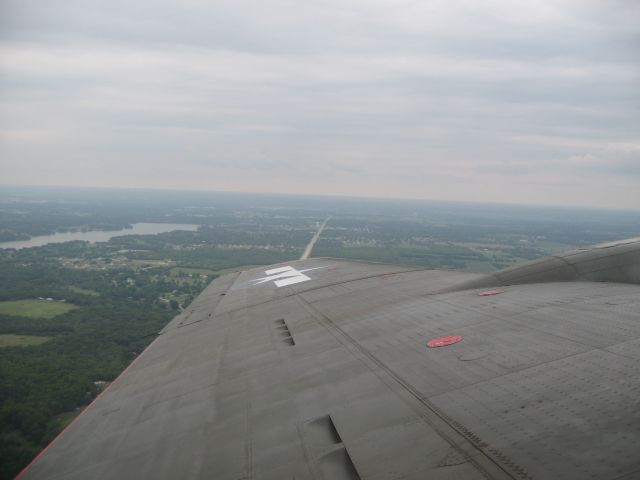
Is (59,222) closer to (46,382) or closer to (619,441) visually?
(46,382)

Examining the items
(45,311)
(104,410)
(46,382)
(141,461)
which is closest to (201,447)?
(141,461)

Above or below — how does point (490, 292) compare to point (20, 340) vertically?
above

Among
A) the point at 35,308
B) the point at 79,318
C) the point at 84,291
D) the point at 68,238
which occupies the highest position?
the point at 68,238

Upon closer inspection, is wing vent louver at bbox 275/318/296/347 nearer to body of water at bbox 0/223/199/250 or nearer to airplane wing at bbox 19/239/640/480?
airplane wing at bbox 19/239/640/480

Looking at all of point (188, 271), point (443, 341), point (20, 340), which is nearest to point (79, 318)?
point (20, 340)

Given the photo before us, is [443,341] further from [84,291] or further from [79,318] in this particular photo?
[84,291]

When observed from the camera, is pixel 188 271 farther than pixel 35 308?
Yes
